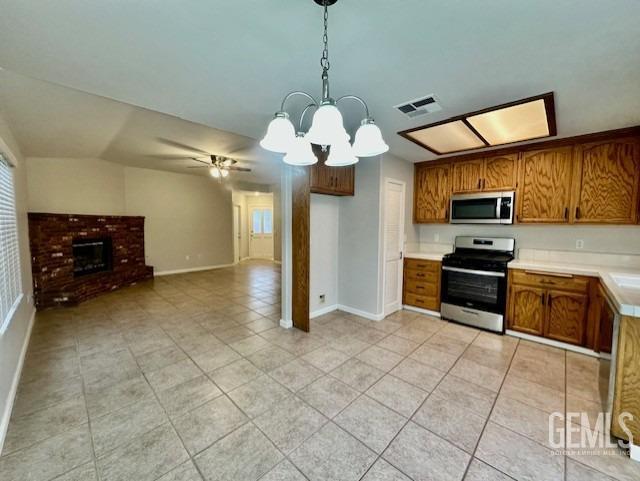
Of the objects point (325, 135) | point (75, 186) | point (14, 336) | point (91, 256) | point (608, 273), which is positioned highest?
point (75, 186)

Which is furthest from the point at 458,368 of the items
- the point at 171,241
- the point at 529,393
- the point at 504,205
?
the point at 171,241

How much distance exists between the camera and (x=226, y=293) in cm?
509

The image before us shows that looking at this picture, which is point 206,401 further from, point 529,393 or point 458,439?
point 529,393

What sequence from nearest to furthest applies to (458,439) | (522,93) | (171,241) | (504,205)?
(458,439)
(522,93)
(504,205)
(171,241)

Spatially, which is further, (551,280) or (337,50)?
(551,280)

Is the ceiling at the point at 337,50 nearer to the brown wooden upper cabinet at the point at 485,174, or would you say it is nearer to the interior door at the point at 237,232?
the brown wooden upper cabinet at the point at 485,174

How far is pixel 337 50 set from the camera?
5.05 ft

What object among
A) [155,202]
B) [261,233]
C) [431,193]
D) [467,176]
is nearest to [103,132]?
[155,202]

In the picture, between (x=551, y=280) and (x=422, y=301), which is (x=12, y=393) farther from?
(x=551, y=280)

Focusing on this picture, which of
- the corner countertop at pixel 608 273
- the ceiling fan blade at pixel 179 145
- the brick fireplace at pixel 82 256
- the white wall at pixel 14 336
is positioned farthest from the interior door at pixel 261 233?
the corner countertop at pixel 608 273

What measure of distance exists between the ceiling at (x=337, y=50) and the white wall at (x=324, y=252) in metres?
1.71

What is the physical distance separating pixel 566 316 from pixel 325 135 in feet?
11.2

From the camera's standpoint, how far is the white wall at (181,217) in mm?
6219

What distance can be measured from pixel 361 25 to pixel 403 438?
8.04ft
